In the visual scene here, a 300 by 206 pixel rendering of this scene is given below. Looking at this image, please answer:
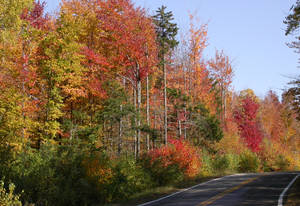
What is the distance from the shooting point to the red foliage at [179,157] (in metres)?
20.1

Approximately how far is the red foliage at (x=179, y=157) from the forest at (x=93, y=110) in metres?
0.07

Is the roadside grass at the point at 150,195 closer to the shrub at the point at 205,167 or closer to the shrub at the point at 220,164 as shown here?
the shrub at the point at 205,167

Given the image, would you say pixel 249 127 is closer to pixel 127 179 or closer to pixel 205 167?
pixel 205 167

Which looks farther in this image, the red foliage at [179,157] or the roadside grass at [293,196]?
the red foliage at [179,157]

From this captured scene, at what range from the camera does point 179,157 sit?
2153cm

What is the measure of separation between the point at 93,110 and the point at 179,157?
27.1ft

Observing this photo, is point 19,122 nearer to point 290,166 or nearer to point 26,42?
point 26,42

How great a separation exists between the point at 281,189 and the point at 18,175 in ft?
43.2

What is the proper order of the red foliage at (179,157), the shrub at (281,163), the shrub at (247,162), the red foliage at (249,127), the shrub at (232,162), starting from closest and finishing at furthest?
1. the red foliage at (179,157)
2. the shrub at (232,162)
3. the shrub at (247,162)
4. the shrub at (281,163)
5. the red foliage at (249,127)

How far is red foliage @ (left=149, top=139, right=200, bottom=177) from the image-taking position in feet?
65.8

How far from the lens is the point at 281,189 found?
15.8m

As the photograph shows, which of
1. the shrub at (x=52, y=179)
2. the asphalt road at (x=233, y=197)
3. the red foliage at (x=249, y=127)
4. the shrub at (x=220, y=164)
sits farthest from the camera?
the red foliage at (x=249, y=127)

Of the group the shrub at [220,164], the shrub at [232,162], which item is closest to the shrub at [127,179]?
the shrub at [220,164]

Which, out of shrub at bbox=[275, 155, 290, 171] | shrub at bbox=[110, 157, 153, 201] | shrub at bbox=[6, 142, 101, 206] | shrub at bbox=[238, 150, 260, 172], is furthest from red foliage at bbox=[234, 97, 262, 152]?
shrub at bbox=[6, 142, 101, 206]
